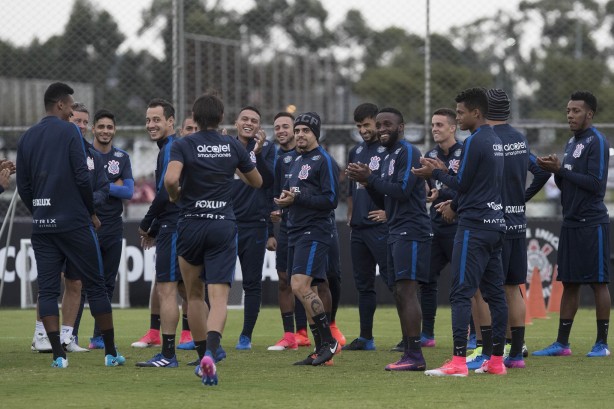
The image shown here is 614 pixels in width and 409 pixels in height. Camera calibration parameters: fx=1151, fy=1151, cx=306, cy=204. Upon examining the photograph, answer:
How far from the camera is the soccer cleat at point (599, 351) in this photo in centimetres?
1091

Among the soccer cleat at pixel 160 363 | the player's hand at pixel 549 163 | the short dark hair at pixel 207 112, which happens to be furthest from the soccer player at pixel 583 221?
the short dark hair at pixel 207 112

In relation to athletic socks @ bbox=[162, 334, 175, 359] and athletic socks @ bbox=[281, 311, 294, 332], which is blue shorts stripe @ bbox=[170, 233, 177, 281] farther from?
athletic socks @ bbox=[281, 311, 294, 332]

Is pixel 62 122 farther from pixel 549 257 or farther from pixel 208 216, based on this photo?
pixel 549 257

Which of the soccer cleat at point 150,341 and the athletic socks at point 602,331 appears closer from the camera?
the athletic socks at point 602,331

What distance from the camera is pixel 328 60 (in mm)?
29109

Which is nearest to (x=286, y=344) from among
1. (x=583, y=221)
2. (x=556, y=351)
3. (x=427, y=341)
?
(x=427, y=341)

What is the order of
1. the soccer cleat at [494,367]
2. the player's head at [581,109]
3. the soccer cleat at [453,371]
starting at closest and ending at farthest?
the soccer cleat at [453,371] → the soccer cleat at [494,367] → the player's head at [581,109]

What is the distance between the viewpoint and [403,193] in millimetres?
9930

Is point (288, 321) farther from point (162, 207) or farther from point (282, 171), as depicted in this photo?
point (162, 207)

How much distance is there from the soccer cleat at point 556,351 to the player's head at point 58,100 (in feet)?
16.4

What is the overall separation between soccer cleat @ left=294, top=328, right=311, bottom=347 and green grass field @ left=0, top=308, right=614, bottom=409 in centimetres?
47

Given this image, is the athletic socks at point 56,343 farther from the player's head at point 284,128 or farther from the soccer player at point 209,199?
the player's head at point 284,128

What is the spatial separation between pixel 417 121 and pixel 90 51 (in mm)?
6364

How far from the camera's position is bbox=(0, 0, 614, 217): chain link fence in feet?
57.7
